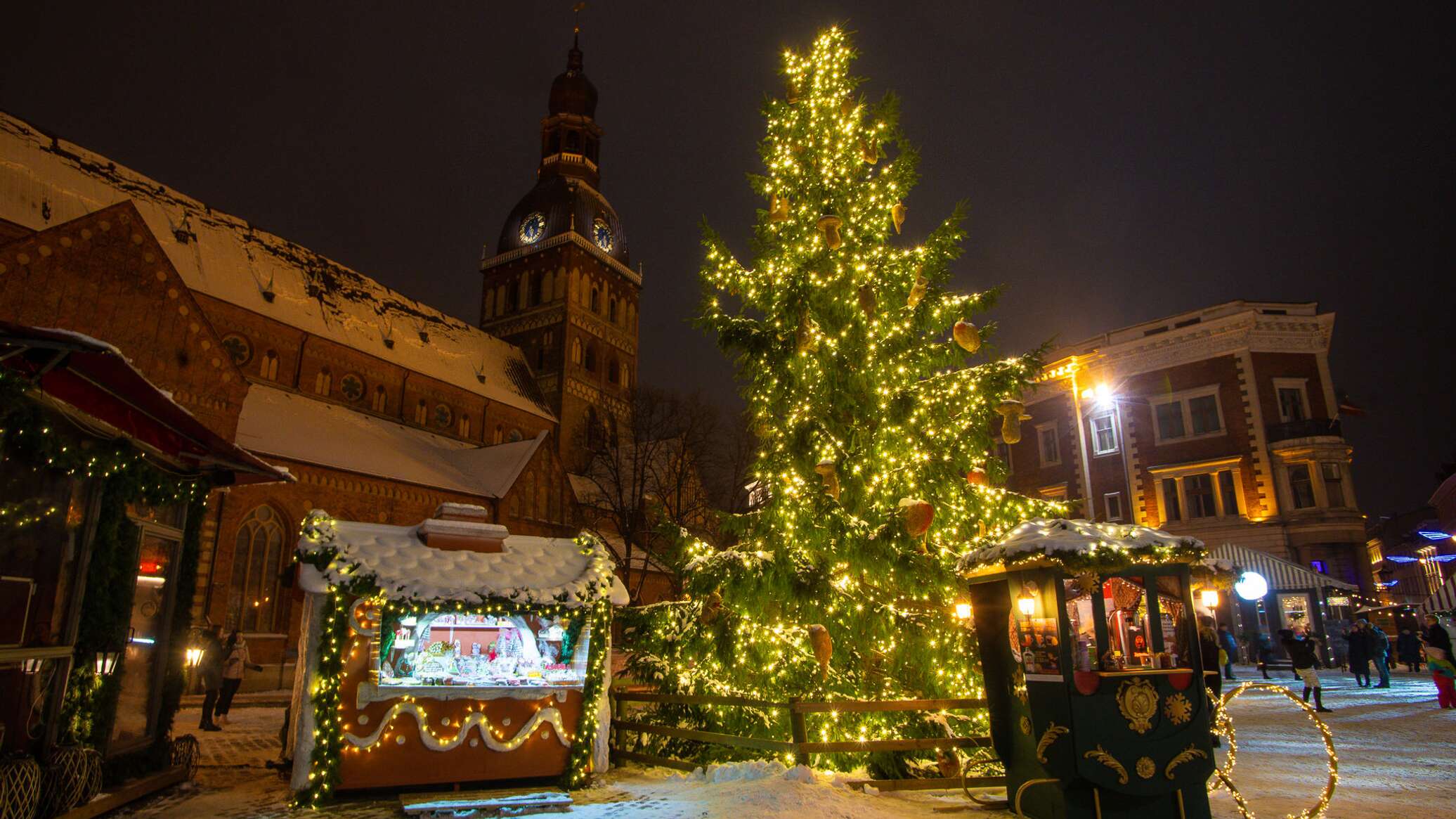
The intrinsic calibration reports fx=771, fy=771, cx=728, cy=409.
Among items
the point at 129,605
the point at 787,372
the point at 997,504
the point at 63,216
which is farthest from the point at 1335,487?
the point at 63,216

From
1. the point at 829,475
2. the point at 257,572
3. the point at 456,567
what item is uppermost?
the point at 829,475

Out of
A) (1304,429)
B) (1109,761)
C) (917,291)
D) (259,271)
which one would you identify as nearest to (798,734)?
(1109,761)

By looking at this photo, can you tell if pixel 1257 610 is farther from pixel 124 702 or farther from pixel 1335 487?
pixel 124 702

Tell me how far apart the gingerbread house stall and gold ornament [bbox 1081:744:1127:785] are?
16.8 ft

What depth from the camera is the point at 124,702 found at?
7.74 m

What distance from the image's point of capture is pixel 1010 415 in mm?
10117

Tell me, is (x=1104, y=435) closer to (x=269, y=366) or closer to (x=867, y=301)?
(x=867, y=301)

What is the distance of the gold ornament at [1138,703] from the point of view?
21.5 ft

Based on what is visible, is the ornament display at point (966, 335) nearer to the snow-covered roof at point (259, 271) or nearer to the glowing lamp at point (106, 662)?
the glowing lamp at point (106, 662)

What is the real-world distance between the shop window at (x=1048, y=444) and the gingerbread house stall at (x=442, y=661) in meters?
27.2

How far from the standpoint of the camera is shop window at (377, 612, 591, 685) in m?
8.01

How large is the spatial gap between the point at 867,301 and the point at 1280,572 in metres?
22.1

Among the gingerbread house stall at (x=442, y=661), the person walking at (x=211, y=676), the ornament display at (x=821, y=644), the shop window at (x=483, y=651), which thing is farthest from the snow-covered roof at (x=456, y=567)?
the person walking at (x=211, y=676)

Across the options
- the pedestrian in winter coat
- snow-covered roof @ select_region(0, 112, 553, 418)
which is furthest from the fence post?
snow-covered roof @ select_region(0, 112, 553, 418)
